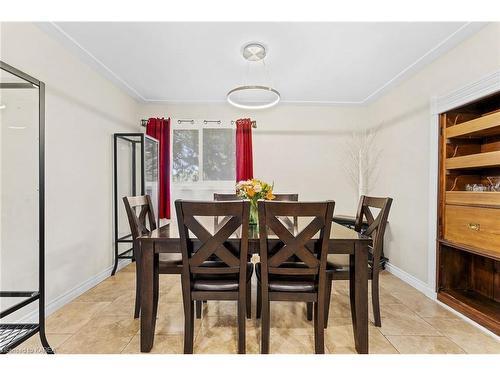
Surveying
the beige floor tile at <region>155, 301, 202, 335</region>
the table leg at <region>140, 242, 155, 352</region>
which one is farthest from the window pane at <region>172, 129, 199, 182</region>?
the table leg at <region>140, 242, 155, 352</region>

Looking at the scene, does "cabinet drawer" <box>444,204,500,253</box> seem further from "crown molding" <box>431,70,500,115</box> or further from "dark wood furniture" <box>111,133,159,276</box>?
"dark wood furniture" <box>111,133,159,276</box>

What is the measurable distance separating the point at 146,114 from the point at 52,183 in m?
2.14

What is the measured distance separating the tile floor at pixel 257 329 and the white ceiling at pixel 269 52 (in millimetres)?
2422

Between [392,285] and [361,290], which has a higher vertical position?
[361,290]

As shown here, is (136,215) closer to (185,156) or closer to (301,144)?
(185,156)

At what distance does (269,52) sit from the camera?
247 centimetres

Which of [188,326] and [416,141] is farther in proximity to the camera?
[416,141]

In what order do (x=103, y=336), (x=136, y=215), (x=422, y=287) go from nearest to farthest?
(x=103, y=336) < (x=136, y=215) < (x=422, y=287)

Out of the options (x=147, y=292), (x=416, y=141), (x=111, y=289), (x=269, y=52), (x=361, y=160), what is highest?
(x=269, y=52)

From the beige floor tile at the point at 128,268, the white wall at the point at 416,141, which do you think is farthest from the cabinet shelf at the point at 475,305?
the beige floor tile at the point at 128,268

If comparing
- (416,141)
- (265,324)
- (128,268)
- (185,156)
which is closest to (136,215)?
(265,324)

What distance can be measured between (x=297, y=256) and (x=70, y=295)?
7.61ft

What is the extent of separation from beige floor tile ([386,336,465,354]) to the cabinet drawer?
0.80 metres

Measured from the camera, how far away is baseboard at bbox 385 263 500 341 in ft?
6.53
